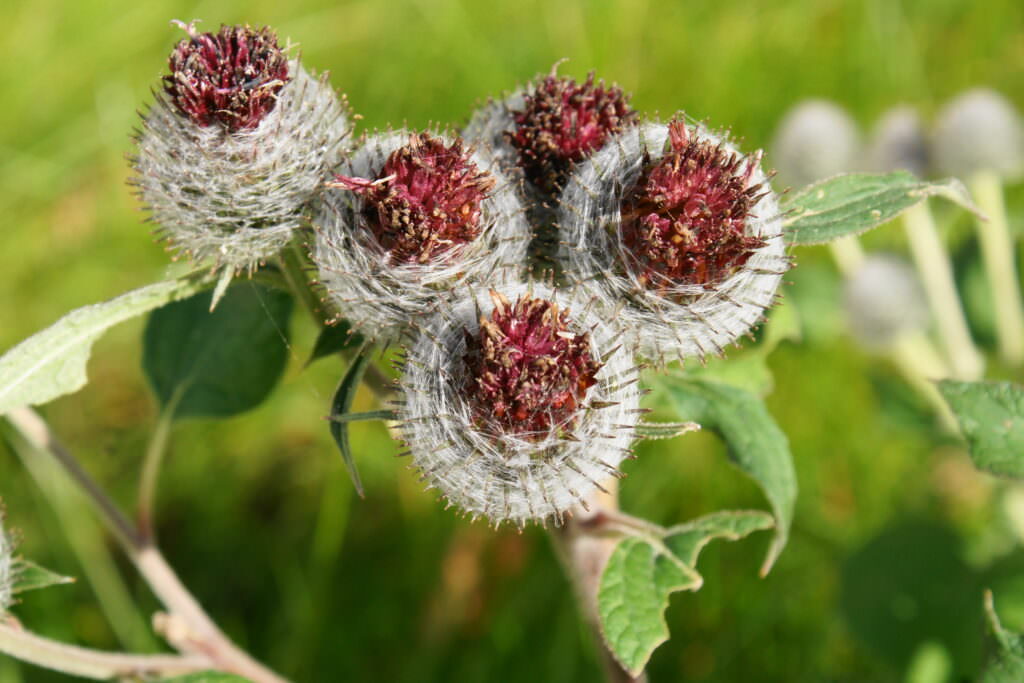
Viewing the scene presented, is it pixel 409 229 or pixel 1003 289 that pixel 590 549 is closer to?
pixel 409 229

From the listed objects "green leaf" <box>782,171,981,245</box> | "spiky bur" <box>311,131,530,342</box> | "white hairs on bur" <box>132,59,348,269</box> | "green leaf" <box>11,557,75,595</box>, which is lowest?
"green leaf" <box>782,171,981,245</box>

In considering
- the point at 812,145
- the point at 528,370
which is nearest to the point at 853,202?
the point at 528,370

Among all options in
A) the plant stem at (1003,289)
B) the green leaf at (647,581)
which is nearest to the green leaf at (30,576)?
the green leaf at (647,581)

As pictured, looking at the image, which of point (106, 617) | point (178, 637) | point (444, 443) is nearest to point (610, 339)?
point (444, 443)

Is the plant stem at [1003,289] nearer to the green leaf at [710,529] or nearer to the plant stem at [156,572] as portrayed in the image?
the green leaf at [710,529]

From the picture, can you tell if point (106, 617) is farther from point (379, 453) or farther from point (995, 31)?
point (995, 31)

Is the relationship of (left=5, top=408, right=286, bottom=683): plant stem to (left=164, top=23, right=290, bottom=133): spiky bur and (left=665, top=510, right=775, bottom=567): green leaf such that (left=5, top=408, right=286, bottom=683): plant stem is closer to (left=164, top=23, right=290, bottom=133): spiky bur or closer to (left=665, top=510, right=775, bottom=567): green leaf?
(left=164, top=23, right=290, bottom=133): spiky bur

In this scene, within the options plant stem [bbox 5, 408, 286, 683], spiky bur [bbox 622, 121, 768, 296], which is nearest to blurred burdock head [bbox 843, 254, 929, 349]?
spiky bur [bbox 622, 121, 768, 296]
